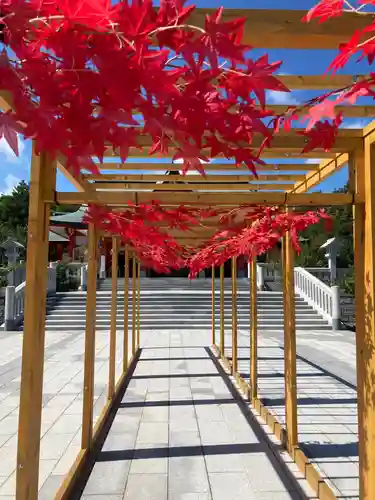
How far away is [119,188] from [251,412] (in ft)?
10.4

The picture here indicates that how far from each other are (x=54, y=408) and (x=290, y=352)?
3238 millimetres

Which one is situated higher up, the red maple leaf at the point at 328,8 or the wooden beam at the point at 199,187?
the wooden beam at the point at 199,187

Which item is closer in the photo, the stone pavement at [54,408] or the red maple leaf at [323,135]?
the red maple leaf at [323,135]

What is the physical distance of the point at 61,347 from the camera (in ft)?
34.2

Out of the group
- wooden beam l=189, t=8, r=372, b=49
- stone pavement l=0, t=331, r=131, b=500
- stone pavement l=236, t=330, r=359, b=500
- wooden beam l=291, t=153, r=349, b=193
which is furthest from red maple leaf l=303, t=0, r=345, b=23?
stone pavement l=0, t=331, r=131, b=500

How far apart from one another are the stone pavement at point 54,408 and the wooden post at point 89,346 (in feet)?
0.98

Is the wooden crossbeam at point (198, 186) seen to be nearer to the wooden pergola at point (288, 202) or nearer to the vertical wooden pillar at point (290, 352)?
the vertical wooden pillar at point (290, 352)

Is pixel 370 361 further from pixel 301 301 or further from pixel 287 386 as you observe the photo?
pixel 301 301

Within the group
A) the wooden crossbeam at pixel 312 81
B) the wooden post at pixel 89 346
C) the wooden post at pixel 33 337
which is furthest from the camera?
the wooden post at pixel 89 346

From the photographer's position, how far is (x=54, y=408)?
5.28m

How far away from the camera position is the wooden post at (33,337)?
6.74ft

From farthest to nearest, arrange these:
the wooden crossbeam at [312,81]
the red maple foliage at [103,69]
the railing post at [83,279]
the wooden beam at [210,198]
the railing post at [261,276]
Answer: the railing post at [261,276], the railing post at [83,279], the wooden beam at [210,198], the wooden crossbeam at [312,81], the red maple foliage at [103,69]

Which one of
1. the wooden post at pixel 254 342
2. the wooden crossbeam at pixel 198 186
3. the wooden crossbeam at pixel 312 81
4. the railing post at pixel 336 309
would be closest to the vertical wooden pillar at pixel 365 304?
the wooden crossbeam at pixel 312 81

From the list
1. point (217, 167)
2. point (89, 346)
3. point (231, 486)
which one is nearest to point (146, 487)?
point (231, 486)
